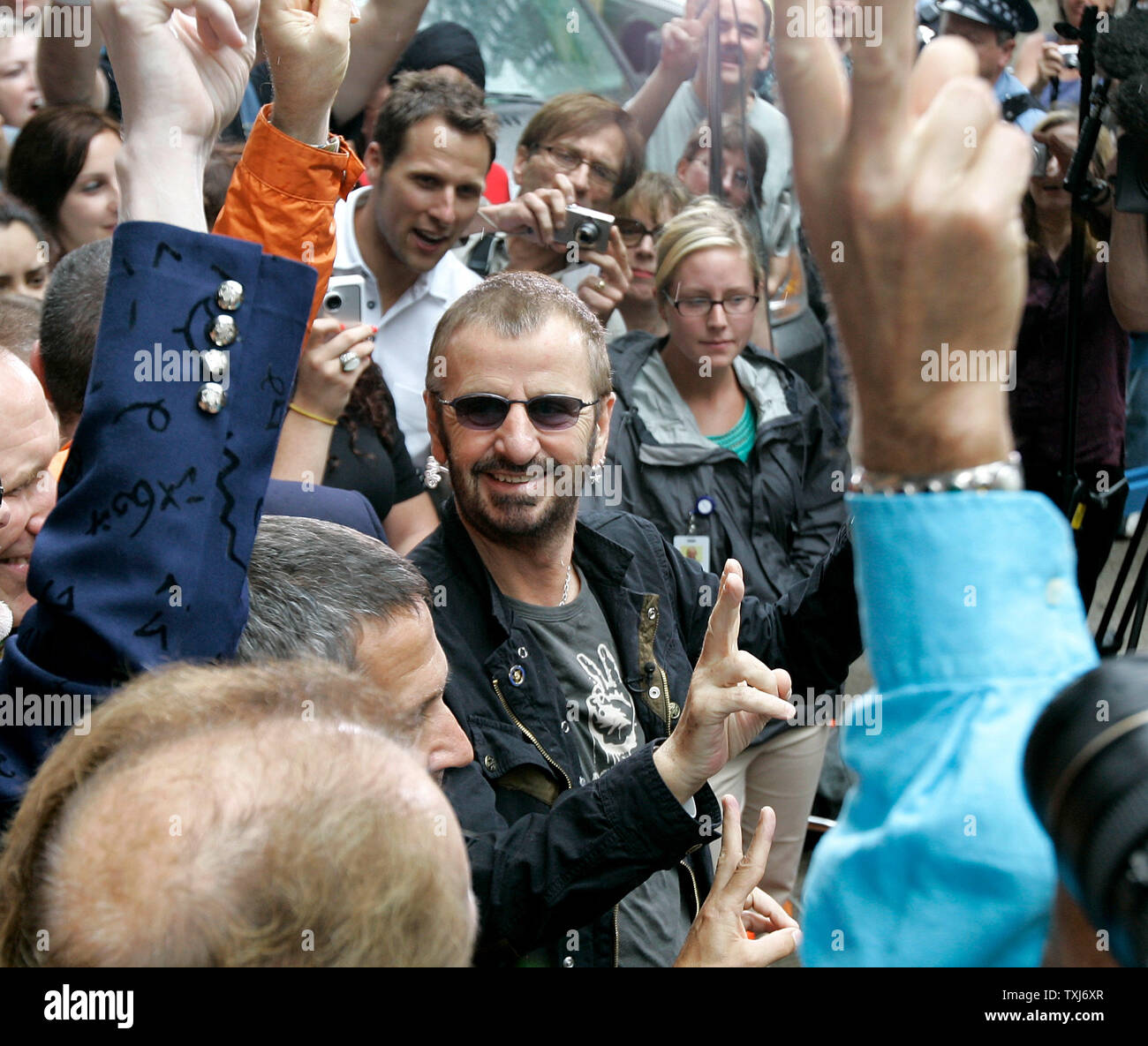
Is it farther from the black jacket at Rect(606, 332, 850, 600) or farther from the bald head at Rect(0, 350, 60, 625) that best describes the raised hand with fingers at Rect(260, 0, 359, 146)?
the black jacket at Rect(606, 332, 850, 600)

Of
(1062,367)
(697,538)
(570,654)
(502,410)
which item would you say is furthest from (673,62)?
(570,654)

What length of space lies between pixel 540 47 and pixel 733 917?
4461mm

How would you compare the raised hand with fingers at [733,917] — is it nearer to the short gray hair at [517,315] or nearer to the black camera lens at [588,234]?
the short gray hair at [517,315]

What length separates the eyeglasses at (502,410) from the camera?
6.75 ft

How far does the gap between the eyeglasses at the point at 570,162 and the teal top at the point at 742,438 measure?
1.04 meters

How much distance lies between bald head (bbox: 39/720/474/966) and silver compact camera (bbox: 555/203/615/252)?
2.66 m

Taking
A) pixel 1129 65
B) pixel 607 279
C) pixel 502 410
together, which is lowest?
pixel 502 410

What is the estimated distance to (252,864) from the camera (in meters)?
0.79

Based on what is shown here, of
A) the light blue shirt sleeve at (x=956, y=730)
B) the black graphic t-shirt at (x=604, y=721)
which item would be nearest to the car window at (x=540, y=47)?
the black graphic t-shirt at (x=604, y=721)

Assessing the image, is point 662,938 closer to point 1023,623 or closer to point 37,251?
point 1023,623

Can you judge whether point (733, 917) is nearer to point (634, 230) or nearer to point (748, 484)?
point (748, 484)

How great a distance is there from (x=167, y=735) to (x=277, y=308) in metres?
0.45
